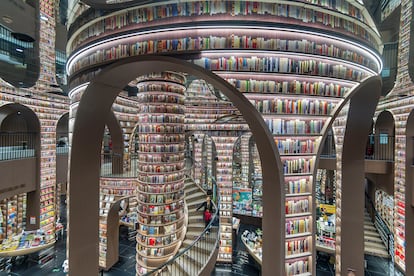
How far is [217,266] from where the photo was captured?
8.95 metres

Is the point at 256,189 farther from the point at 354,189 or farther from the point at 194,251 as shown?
the point at 354,189

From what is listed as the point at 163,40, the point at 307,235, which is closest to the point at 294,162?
the point at 307,235

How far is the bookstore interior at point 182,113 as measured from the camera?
8.32 feet

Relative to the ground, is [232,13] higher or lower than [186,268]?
higher

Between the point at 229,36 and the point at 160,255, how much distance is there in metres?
5.35

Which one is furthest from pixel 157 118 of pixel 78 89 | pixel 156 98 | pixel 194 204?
pixel 194 204

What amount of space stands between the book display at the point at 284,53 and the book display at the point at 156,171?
2.66m

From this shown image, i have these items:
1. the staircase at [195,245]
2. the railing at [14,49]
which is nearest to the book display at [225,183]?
the staircase at [195,245]

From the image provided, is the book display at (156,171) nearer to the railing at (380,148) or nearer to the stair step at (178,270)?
the stair step at (178,270)

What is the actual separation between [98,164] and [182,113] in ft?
9.00

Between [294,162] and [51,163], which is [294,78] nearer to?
[294,162]

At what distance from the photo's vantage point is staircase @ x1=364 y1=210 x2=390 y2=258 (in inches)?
336

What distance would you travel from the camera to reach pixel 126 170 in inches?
392

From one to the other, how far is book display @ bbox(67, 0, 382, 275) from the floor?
22.2ft
